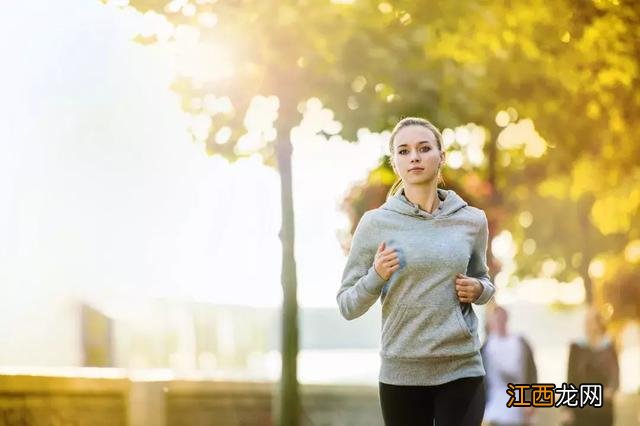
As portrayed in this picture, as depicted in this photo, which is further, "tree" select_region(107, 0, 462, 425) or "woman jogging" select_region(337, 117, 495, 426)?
"tree" select_region(107, 0, 462, 425)

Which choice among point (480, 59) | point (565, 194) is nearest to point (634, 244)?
point (565, 194)

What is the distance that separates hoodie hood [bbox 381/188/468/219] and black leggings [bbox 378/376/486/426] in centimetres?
46

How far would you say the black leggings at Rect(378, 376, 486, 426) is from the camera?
3.43m

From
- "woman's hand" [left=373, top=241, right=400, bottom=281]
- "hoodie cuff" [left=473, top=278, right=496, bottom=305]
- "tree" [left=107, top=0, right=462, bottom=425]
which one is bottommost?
"hoodie cuff" [left=473, top=278, right=496, bottom=305]

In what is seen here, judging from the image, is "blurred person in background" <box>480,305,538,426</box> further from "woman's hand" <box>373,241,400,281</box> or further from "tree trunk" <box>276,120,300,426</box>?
"woman's hand" <box>373,241,400,281</box>

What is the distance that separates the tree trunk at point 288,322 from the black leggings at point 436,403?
639cm

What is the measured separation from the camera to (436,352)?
11.1 ft

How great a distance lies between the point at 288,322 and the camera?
9930 mm

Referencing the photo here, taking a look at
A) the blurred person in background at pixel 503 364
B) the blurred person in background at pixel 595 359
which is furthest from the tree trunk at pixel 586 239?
the blurred person in background at pixel 503 364

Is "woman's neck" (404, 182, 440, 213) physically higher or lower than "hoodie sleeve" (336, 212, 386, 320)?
higher

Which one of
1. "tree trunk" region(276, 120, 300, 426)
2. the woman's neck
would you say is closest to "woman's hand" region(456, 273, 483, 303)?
the woman's neck

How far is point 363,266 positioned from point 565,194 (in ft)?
41.2

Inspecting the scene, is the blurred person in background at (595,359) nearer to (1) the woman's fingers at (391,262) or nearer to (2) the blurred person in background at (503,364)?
(2) the blurred person in background at (503,364)

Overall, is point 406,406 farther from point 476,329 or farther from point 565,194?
point 565,194
